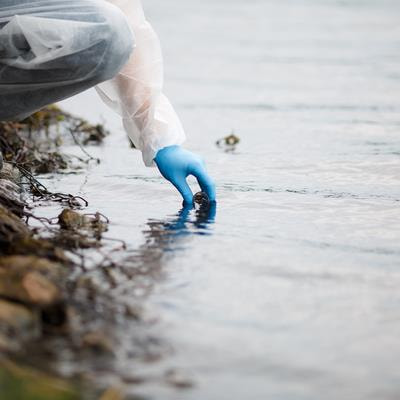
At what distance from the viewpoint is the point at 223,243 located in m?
3.46

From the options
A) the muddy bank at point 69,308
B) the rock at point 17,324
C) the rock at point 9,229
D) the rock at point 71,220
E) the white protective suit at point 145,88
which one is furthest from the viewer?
the white protective suit at point 145,88

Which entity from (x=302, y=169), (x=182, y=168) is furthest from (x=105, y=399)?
(x=302, y=169)

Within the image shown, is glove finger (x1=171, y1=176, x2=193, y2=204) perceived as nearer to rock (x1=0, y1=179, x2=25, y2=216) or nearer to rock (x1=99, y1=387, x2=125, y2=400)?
rock (x1=0, y1=179, x2=25, y2=216)

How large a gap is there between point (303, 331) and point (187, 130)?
358 centimetres

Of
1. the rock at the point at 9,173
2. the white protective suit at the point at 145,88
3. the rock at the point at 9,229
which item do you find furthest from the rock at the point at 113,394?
the rock at the point at 9,173

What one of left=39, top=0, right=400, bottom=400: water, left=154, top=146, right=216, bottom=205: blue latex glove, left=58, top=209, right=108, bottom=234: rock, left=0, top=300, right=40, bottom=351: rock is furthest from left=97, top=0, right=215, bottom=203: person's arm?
left=0, top=300, right=40, bottom=351: rock

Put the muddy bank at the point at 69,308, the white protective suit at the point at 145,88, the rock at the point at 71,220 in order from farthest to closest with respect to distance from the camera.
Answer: the white protective suit at the point at 145,88 → the rock at the point at 71,220 → the muddy bank at the point at 69,308

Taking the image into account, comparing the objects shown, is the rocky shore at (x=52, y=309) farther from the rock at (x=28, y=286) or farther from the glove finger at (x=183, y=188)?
the glove finger at (x=183, y=188)

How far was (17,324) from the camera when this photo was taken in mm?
2424

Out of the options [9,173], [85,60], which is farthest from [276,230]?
[9,173]

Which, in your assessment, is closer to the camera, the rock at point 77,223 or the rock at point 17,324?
the rock at point 17,324

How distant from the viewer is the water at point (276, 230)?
2.41 metres

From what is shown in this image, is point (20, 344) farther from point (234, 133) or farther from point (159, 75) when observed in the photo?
point (234, 133)

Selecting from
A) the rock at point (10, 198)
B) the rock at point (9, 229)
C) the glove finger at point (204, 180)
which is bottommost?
the rock at point (9, 229)
